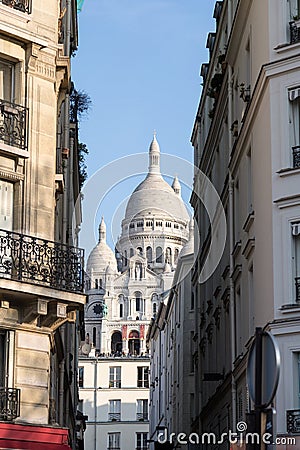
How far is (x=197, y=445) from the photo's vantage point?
4859 cm

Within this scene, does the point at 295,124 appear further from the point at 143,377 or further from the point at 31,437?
the point at 143,377

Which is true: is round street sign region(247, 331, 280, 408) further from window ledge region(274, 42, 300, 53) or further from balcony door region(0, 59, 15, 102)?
window ledge region(274, 42, 300, 53)

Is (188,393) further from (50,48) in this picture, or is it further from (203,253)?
(50,48)

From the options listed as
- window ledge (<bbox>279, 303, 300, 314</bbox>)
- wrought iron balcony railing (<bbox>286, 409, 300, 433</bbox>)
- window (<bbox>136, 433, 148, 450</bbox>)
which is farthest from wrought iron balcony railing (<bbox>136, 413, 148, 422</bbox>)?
wrought iron balcony railing (<bbox>286, 409, 300, 433</bbox>)

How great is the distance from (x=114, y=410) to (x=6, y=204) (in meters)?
118

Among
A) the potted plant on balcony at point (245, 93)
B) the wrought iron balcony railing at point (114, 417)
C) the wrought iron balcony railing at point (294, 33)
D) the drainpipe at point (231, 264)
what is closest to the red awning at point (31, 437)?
the drainpipe at point (231, 264)

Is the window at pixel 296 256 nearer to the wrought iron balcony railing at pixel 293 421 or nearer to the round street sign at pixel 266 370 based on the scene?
the wrought iron balcony railing at pixel 293 421

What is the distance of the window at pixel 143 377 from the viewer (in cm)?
14300

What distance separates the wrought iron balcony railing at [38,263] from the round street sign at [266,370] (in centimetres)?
1131

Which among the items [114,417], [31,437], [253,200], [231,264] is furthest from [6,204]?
[114,417]

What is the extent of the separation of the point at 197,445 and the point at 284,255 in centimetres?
2438

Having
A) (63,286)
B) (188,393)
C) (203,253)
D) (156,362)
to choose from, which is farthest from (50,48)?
(156,362)

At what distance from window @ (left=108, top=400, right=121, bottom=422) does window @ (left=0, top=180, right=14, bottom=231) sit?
116 meters

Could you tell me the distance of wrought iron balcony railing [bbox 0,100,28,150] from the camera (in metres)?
22.8
